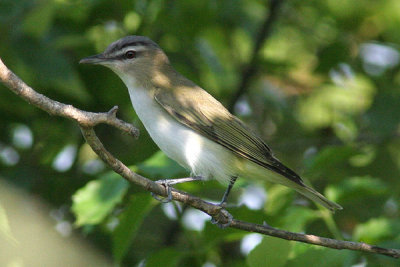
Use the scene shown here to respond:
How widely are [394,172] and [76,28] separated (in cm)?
285

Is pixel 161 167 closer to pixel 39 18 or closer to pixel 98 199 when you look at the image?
pixel 98 199

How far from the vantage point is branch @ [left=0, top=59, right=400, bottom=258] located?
2293 millimetres

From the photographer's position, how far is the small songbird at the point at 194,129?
3.78 meters

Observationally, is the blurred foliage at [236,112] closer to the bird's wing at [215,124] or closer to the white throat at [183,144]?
the white throat at [183,144]

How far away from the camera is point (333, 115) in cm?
590

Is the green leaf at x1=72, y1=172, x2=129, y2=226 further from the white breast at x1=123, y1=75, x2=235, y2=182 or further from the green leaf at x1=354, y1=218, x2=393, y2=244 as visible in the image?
the green leaf at x1=354, y1=218, x2=393, y2=244

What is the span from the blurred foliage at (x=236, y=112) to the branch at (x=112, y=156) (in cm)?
12

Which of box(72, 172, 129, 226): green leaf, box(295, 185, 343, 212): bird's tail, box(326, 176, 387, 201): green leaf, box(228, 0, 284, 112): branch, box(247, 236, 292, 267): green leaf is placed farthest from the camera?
box(228, 0, 284, 112): branch

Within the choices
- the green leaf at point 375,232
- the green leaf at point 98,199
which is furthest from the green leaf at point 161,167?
the green leaf at point 375,232

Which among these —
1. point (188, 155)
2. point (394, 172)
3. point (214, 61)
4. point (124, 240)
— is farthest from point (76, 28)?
point (394, 172)

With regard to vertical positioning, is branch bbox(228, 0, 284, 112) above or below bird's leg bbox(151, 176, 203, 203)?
above

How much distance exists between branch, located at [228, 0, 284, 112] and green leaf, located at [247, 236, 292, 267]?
2.33 meters

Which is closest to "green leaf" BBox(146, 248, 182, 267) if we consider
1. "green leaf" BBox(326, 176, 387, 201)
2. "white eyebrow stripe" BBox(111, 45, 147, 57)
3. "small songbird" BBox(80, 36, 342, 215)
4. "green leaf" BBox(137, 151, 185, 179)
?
"green leaf" BBox(137, 151, 185, 179)

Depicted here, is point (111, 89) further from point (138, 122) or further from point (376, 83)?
point (376, 83)
